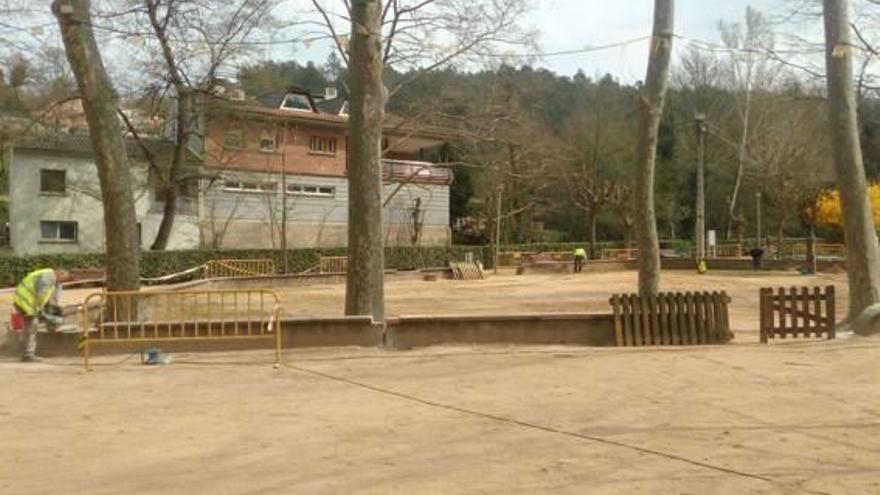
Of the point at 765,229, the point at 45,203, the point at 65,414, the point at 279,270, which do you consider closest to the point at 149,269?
the point at 279,270

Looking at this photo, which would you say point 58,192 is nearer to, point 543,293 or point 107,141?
point 543,293

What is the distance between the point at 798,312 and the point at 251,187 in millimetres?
37644

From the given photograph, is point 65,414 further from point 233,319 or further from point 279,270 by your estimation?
point 279,270

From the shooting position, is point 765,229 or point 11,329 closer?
point 11,329

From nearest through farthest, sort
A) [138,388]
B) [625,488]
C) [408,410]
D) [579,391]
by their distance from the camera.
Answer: [625,488]
[408,410]
[579,391]
[138,388]

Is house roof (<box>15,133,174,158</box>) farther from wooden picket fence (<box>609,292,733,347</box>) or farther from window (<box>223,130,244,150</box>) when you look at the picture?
wooden picket fence (<box>609,292,733,347</box>)

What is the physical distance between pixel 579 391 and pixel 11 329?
28.5ft

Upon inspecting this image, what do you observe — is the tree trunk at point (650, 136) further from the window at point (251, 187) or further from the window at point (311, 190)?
the window at point (311, 190)

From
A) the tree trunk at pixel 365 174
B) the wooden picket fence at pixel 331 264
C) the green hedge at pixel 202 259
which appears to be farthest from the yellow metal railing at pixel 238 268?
the tree trunk at pixel 365 174

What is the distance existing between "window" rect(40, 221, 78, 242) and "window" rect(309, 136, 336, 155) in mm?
13891

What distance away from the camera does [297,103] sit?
2095 inches

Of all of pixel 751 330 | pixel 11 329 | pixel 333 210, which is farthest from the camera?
pixel 333 210

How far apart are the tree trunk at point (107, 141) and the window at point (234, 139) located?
1073 inches

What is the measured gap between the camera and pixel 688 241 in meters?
67.7
